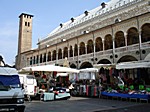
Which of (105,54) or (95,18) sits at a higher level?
(95,18)

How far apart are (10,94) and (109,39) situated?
20866 mm

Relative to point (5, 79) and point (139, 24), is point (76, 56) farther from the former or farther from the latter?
point (5, 79)

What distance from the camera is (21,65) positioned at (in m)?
53.3

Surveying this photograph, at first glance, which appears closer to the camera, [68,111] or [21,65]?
[68,111]

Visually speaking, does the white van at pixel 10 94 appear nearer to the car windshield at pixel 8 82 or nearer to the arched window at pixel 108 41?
the car windshield at pixel 8 82

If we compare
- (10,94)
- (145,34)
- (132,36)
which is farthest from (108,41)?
(10,94)

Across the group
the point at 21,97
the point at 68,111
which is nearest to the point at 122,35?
the point at 68,111

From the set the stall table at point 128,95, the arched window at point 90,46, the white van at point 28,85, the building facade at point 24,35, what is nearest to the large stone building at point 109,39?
the arched window at point 90,46

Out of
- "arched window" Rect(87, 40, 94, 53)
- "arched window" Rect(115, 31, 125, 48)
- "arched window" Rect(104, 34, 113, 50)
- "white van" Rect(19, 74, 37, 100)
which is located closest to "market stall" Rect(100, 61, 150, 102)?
"white van" Rect(19, 74, 37, 100)

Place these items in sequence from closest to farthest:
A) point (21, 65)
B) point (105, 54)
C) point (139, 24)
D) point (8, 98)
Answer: point (8, 98), point (139, 24), point (105, 54), point (21, 65)

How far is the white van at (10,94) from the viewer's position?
7133mm

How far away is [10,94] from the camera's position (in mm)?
7379

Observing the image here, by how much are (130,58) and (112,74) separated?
8.34m

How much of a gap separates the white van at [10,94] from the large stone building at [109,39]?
44.0ft
